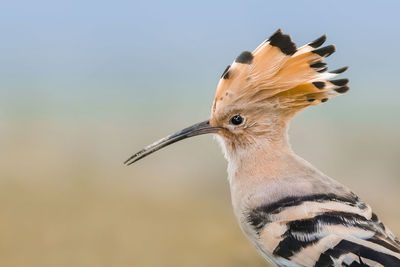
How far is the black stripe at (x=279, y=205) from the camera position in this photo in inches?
68.7

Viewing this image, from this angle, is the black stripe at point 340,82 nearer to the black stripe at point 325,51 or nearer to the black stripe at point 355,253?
the black stripe at point 325,51

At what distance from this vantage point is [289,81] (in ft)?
6.18

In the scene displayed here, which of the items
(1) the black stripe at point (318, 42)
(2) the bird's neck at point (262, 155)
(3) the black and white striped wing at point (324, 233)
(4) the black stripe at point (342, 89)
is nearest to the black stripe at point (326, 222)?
(3) the black and white striped wing at point (324, 233)

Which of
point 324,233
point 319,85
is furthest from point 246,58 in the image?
point 324,233

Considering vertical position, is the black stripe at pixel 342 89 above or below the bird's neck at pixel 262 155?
above

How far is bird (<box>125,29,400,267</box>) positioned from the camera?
5.38 feet

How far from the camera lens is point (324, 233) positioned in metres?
1.64

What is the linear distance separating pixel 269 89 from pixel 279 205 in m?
0.36

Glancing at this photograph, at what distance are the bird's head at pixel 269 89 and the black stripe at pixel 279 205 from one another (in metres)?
0.25

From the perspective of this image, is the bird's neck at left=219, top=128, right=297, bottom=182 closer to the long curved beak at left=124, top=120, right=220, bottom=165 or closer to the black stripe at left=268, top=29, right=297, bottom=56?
the long curved beak at left=124, top=120, right=220, bottom=165

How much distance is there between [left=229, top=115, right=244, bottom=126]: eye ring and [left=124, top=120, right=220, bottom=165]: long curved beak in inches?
2.0

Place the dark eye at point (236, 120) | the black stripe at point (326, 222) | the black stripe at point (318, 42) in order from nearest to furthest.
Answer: the black stripe at point (326, 222)
the black stripe at point (318, 42)
the dark eye at point (236, 120)

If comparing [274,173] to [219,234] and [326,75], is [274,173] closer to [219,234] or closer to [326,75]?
[326,75]

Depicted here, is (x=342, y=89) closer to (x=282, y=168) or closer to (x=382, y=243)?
(x=282, y=168)
